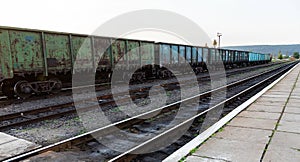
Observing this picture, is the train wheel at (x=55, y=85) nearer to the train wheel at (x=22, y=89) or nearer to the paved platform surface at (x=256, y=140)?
the train wheel at (x=22, y=89)

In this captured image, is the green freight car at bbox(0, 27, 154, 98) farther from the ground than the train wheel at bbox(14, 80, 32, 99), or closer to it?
farther from the ground

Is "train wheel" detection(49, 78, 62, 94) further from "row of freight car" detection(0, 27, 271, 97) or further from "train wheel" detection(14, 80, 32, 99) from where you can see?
"train wheel" detection(14, 80, 32, 99)

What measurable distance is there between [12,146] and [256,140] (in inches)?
188

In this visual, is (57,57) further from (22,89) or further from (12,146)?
(12,146)

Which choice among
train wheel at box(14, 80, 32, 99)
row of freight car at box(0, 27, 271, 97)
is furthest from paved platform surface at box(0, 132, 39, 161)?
row of freight car at box(0, 27, 271, 97)

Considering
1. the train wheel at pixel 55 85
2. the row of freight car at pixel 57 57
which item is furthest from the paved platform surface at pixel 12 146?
the train wheel at pixel 55 85

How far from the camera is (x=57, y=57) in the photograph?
10.6 metres

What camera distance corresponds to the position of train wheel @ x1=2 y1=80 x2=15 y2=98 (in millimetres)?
9488

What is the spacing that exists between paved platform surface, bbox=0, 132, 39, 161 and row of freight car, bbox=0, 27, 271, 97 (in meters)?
5.24

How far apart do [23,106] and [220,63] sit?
25.4 meters

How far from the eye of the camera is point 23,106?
8195mm

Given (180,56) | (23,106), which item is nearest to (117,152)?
(23,106)

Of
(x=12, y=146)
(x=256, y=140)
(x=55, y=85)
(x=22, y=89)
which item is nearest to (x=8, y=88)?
(x=22, y=89)

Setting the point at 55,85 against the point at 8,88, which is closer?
the point at 8,88
